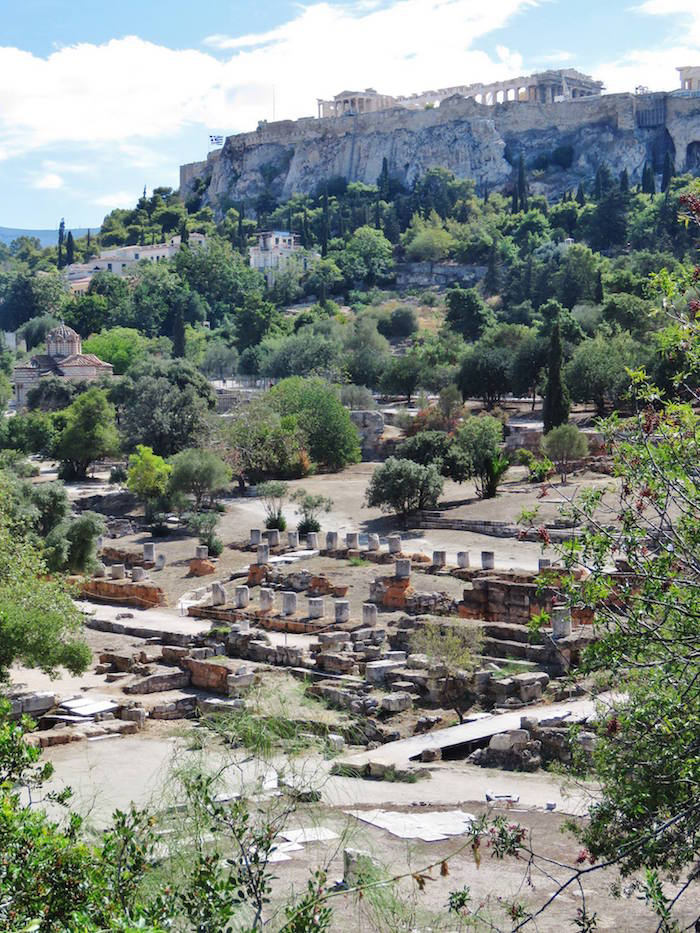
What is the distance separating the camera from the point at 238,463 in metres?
50.6

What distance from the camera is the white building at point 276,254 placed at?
103 m

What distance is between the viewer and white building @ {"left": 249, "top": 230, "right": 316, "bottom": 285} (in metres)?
103

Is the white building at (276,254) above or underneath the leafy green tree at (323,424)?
above

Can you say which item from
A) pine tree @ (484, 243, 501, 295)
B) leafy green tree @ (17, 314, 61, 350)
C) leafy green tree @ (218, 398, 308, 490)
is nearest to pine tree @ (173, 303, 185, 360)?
leafy green tree @ (17, 314, 61, 350)

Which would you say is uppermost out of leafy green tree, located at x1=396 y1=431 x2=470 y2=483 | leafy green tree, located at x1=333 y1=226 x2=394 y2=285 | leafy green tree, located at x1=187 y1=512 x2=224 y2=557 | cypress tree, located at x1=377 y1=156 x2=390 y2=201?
cypress tree, located at x1=377 y1=156 x2=390 y2=201

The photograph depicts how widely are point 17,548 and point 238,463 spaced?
92.5 feet

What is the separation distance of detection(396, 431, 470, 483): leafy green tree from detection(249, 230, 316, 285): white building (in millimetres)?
58116

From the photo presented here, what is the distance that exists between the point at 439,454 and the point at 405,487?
4.08 m

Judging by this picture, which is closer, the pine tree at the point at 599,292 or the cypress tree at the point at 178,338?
the pine tree at the point at 599,292

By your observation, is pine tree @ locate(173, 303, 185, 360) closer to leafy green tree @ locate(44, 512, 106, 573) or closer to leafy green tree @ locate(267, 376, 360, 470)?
leafy green tree @ locate(267, 376, 360, 470)

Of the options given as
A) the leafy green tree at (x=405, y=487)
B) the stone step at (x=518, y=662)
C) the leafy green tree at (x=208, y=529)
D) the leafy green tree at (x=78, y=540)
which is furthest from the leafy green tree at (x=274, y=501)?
the stone step at (x=518, y=662)

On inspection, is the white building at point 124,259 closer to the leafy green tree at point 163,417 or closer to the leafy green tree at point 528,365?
the leafy green tree at point 163,417

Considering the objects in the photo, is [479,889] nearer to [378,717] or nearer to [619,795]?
[619,795]

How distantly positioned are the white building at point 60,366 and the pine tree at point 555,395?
29.3 meters
